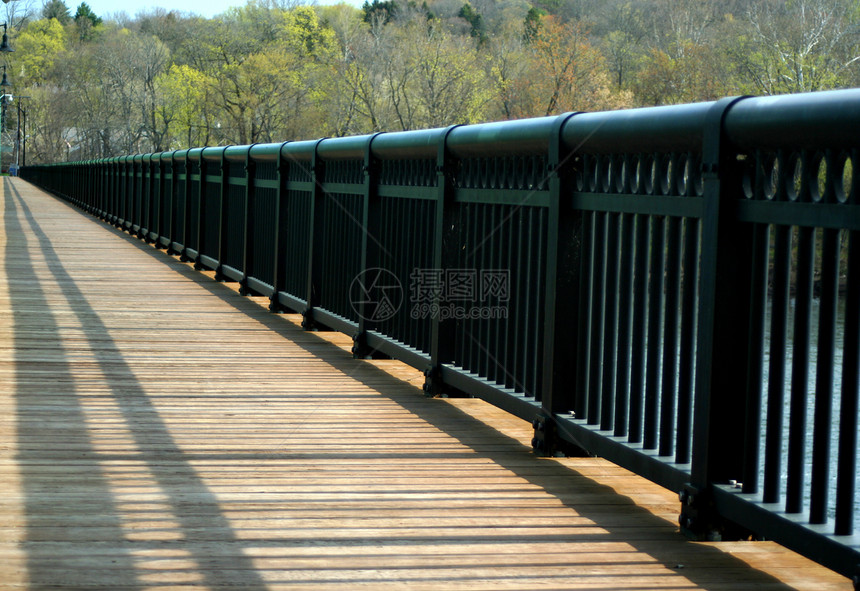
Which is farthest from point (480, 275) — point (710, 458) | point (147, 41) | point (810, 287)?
point (147, 41)

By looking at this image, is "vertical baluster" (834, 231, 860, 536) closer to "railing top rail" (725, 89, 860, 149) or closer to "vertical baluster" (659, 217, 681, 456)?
"railing top rail" (725, 89, 860, 149)

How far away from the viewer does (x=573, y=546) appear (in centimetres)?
319

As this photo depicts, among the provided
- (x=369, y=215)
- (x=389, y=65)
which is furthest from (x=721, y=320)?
(x=389, y=65)

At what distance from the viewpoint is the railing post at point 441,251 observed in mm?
5406

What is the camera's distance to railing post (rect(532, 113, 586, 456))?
4145 millimetres

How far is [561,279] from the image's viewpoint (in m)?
4.16

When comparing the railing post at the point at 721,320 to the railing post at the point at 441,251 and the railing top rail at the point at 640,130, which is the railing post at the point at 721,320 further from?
the railing post at the point at 441,251

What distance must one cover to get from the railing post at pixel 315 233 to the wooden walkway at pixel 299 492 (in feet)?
3.80

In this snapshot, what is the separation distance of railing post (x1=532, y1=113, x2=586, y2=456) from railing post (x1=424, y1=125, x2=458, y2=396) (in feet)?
4.06

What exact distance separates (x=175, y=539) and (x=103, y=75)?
463 ft

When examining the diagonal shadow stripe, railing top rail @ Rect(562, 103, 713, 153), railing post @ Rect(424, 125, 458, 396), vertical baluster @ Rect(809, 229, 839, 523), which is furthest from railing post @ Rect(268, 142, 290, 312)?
vertical baluster @ Rect(809, 229, 839, 523)

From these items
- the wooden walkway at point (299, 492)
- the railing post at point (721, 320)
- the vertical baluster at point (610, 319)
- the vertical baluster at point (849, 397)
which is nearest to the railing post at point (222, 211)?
the wooden walkway at point (299, 492)

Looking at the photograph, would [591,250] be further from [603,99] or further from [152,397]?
[603,99]

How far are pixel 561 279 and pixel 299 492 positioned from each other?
123 centimetres
